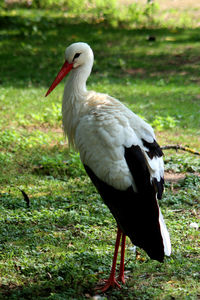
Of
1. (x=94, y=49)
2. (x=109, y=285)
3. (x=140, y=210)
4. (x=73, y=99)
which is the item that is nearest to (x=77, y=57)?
(x=73, y=99)

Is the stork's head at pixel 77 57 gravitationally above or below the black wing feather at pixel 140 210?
above

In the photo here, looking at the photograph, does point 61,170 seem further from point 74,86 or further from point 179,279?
point 179,279

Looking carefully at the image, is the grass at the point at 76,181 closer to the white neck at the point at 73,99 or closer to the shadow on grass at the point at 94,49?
the shadow on grass at the point at 94,49

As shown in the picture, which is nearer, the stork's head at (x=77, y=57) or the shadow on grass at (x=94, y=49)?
the stork's head at (x=77, y=57)

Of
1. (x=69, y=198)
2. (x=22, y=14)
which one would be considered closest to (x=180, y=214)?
(x=69, y=198)

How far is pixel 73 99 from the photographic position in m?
4.03

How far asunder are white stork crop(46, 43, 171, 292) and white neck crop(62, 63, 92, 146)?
4.3 inches

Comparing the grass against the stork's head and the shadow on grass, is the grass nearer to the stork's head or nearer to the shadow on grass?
the shadow on grass

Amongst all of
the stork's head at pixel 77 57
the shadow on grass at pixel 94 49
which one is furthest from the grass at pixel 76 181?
the stork's head at pixel 77 57

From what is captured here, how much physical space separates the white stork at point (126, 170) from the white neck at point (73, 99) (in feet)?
0.36

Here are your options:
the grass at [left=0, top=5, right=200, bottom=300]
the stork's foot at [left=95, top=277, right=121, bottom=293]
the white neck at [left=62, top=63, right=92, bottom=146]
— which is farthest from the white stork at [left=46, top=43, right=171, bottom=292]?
the grass at [left=0, top=5, right=200, bottom=300]

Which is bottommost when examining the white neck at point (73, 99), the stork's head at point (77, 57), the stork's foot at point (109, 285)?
the stork's foot at point (109, 285)

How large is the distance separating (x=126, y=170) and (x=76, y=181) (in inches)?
79.3

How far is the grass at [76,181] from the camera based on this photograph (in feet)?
11.6
